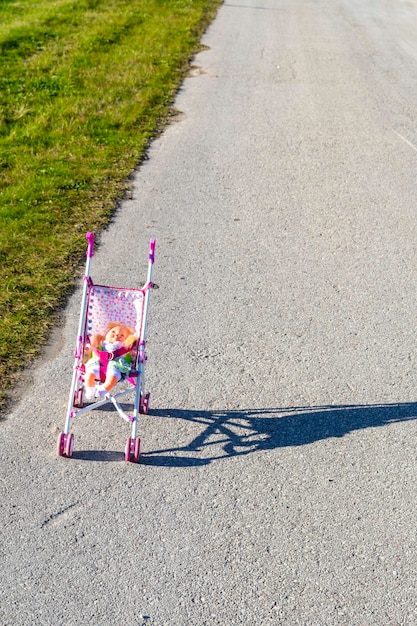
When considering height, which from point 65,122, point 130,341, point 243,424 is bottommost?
point 65,122

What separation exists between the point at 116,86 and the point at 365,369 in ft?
26.4

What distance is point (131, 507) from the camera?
4.80m

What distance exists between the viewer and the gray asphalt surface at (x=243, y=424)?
14.2 feet

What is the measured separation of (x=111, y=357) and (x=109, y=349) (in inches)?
2.1

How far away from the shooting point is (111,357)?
209 inches

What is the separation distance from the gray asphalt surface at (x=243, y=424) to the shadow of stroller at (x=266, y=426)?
0.5 inches

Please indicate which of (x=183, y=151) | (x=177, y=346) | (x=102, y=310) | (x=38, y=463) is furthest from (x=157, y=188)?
(x=38, y=463)

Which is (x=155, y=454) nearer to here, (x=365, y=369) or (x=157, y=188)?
(x=365, y=369)

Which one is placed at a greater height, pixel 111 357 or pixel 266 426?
pixel 111 357

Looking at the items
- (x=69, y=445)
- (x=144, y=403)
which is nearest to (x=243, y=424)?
(x=144, y=403)

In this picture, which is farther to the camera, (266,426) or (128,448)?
(266,426)

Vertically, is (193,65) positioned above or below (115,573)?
below

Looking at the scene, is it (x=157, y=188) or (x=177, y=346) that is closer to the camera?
(x=177, y=346)

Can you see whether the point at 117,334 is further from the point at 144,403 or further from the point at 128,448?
the point at 128,448
